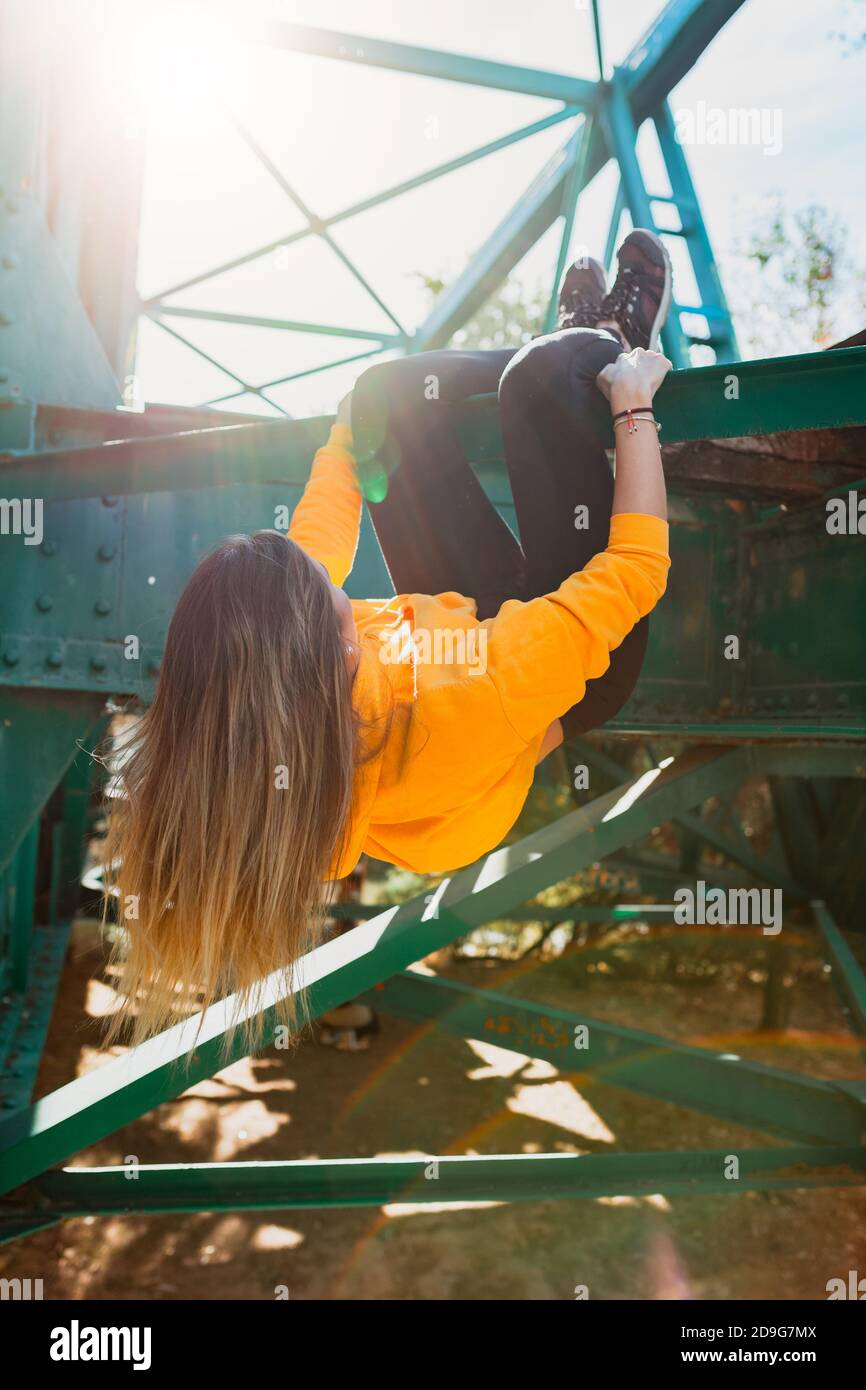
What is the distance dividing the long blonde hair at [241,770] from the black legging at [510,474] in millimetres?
700

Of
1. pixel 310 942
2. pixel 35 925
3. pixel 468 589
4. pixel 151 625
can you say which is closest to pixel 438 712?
pixel 310 942

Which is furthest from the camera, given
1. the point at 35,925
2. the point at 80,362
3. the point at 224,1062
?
the point at 35,925

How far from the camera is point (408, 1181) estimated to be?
11.8 ft

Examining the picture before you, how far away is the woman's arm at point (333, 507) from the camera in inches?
105

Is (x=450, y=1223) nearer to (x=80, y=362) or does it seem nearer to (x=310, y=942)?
(x=310, y=942)

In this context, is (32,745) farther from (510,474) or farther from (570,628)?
(570,628)

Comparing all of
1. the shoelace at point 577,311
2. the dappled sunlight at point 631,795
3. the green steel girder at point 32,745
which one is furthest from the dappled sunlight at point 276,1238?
the shoelace at point 577,311

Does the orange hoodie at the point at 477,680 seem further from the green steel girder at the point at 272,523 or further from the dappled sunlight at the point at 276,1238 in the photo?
the dappled sunlight at the point at 276,1238

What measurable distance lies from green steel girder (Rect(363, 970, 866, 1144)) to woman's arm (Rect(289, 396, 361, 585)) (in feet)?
7.54

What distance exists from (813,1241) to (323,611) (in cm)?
487

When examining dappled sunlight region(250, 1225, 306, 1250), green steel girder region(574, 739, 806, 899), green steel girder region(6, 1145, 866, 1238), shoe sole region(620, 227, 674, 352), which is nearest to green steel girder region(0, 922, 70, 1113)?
green steel girder region(6, 1145, 866, 1238)

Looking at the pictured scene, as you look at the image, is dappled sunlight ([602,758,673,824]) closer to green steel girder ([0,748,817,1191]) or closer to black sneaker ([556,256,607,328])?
green steel girder ([0,748,817,1191])
